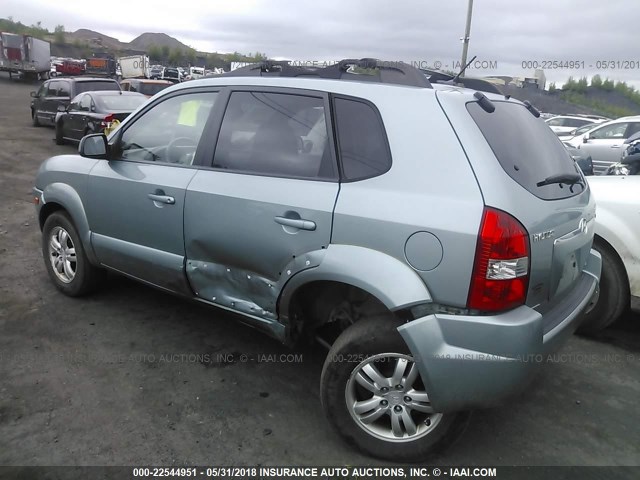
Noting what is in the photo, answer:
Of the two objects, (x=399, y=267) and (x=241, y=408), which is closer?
(x=399, y=267)

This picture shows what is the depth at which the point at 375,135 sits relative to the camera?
265cm

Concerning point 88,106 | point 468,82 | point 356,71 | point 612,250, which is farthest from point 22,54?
point 612,250

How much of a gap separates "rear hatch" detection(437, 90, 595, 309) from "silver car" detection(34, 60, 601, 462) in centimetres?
1

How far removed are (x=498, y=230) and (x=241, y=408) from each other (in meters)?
1.77

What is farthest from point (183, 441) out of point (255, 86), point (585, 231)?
point (585, 231)

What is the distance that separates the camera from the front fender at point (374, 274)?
7.77ft

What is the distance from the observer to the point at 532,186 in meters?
2.55

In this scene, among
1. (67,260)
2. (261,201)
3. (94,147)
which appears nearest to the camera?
(261,201)

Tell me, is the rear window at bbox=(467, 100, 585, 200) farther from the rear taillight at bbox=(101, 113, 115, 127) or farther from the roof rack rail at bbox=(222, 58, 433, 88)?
the rear taillight at bbox=(101, 113, 115, 127)

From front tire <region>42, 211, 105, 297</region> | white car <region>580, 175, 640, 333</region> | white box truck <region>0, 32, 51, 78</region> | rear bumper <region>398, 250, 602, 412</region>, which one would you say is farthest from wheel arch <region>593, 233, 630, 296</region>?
white box truck <region>0, 32, 51, 78</region>

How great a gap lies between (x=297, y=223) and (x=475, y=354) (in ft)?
3.51

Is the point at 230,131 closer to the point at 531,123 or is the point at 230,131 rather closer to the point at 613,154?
the point at 531,123

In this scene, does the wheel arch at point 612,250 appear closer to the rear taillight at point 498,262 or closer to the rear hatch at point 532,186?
the rear hatch at point 532,186

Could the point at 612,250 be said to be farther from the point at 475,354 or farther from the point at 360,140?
the point at 360,140
